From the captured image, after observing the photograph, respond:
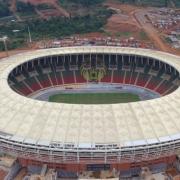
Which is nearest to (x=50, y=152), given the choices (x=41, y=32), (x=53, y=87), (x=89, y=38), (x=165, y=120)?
(x=165, y=120)

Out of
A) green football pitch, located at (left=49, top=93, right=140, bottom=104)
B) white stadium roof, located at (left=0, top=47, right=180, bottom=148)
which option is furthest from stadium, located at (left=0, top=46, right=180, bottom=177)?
green football pitch, located at (left=49, top=93, right=140, bottom=104)

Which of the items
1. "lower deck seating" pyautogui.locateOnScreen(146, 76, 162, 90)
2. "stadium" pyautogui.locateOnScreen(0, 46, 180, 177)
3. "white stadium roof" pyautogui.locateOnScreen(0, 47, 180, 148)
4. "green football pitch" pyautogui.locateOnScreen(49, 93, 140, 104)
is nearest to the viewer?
"stadium" pyautogui.locateOnScreen(0, 46, 180, 177)

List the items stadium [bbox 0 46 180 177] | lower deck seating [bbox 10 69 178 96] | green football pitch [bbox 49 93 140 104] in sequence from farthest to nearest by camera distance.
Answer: lower deck seating [bbox 10 69 178 96]
green football pitch [bbox 49 93 140 104]
stadium [bbox 0 46 180 177]

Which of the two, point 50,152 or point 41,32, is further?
point 41,32

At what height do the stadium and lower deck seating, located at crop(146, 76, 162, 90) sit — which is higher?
the stadium

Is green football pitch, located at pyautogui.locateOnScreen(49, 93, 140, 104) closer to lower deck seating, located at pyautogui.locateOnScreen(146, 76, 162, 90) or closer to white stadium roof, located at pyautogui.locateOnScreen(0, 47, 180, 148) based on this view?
lower deck seating, located at pyautogui.locateOnScreen(146, 76, 162, 90)

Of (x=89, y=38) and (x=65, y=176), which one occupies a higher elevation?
(x=65, y=176)

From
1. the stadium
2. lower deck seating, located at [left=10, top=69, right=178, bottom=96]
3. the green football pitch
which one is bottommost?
the green football pitch

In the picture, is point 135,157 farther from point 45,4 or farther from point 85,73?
point 45,4
